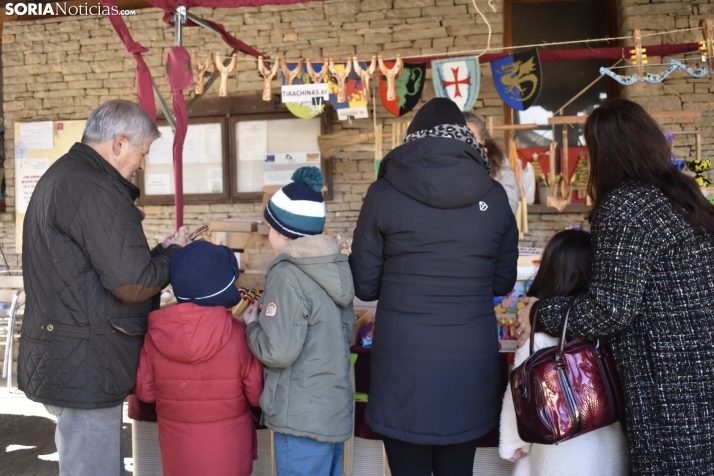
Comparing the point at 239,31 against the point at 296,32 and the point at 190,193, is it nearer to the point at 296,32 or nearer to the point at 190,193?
the point at 296,32

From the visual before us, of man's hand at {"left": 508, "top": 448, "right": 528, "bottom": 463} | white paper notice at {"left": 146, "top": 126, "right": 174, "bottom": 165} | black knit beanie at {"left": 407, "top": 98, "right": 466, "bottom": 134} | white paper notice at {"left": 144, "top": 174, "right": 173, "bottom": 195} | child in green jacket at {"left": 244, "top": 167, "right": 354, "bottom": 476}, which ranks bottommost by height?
man's hand at {"left": 508, "top": 448, "right": 528, "bottom": 463}

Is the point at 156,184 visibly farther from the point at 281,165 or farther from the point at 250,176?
the point at 281,165

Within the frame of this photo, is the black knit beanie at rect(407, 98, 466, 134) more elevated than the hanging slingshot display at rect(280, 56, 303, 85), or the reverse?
the hanging slingshot display at rect(280, 56, 303, 85)

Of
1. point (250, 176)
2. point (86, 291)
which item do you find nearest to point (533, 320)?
point (86, 291)

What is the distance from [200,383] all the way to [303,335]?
1.40ft

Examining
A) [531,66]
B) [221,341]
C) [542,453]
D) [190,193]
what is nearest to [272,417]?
[221,341]

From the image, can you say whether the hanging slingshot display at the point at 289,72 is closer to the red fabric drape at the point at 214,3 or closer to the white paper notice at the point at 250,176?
the red fabric drape at the point at 214,3

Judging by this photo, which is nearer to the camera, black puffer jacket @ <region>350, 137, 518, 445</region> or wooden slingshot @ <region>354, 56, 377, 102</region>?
black puffer jacket @ <region>350, 137, 518, 445</region>

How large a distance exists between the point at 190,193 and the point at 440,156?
4.77 metres

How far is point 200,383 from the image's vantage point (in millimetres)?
2158

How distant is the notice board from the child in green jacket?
→ 5.15 meters

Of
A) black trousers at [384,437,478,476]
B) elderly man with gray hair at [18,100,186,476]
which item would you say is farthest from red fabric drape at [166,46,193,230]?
black trousers at [384,437,478,476]

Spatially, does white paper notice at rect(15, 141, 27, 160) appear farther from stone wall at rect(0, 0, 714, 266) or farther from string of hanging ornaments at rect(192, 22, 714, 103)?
string of hanging ornaments at rect(192, 22, 714, 103)

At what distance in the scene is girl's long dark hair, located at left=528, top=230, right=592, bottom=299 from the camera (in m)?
2.00
